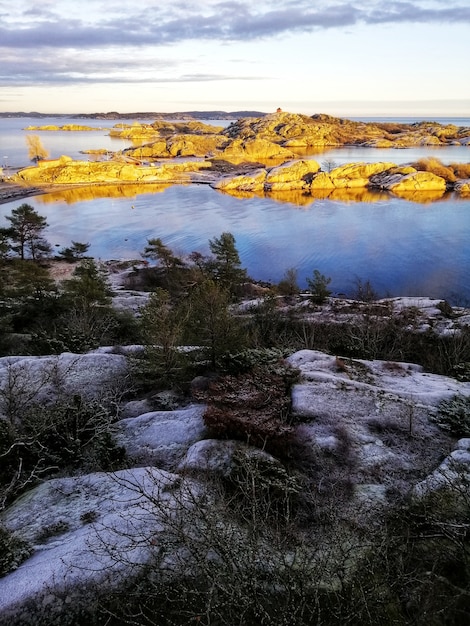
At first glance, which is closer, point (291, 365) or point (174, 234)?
point (291, 365)

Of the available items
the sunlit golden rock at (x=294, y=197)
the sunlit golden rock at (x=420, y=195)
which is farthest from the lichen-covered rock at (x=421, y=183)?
the sunlit golden rock at (x=294, y=197)

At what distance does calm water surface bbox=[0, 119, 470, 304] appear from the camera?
46906 mm

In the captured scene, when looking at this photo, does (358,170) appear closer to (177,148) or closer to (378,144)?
(177,148)

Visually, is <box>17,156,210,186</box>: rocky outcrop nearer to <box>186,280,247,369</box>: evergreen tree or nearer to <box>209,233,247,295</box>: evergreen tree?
<box>209,233,247,295</box>: evergreen tree

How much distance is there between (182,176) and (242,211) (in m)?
43.9

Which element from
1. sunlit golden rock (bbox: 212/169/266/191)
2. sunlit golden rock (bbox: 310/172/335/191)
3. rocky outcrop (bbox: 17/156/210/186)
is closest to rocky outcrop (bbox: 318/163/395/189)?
sunlit golden rock (bbox: 310/172/335/191)

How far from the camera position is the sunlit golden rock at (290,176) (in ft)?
320

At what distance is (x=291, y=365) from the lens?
14461mm

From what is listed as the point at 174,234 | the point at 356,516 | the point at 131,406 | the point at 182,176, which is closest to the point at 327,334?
the point at 131,406

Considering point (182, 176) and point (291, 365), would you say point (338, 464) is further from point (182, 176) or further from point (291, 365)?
point (182, 176)

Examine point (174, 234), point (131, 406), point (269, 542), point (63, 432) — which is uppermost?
point (269, 542)

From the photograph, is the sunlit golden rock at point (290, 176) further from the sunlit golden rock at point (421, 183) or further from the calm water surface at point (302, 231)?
the sunlit golden rock at point (421, 183)

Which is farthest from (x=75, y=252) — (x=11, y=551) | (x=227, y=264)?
(x=11, y=551)

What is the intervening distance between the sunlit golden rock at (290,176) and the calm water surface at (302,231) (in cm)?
936
